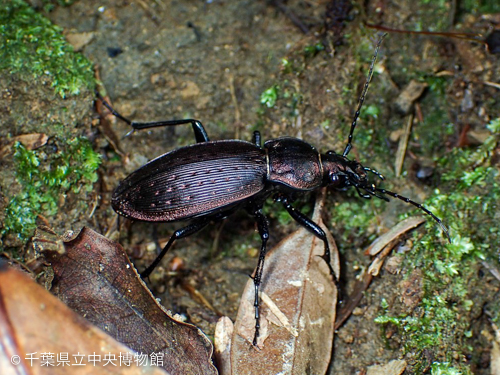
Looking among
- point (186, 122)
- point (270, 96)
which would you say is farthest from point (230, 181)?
point (270, 96)

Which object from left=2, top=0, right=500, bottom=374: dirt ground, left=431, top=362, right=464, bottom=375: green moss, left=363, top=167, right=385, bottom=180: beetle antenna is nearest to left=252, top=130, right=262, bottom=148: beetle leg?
left=2, top=0, right=500, bottom=374: dirt ground

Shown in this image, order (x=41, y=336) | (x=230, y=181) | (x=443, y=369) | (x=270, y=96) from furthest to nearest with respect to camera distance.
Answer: (x=270, y=96), (x=230, y=181), (x=443, y=369), (x=41, y=336)

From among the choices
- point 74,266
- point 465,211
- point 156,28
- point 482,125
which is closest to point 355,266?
point 465,211

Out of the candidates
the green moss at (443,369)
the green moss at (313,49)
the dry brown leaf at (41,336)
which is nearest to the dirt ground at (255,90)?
the green moss at (313,49)

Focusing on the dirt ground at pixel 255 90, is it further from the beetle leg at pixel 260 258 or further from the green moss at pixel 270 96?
the beetle leg at pixel 260 258

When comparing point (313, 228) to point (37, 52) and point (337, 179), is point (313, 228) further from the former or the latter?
point (37, 52)

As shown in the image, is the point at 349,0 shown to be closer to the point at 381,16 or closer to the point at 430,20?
the point at 381,16

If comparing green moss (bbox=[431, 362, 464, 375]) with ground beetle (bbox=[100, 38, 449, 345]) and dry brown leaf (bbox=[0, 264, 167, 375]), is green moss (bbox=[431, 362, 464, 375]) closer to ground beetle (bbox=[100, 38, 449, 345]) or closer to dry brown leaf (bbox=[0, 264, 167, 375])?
ground beetle (bbox=[100, 38, 449, 345])
